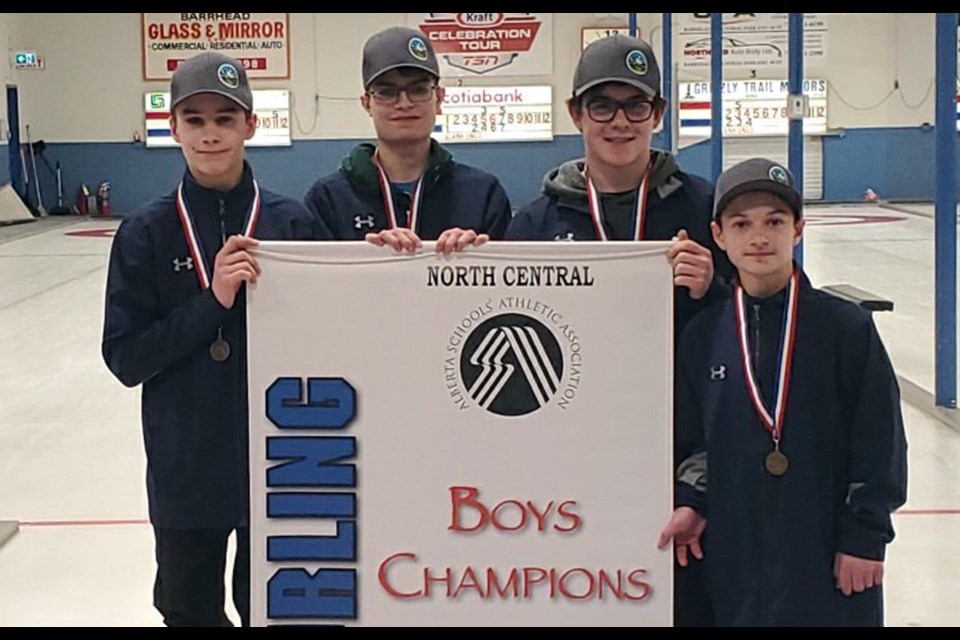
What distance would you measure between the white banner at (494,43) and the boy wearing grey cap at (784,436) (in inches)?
761

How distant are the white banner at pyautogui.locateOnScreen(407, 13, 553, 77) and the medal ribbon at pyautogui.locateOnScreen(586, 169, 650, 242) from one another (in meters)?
19.1

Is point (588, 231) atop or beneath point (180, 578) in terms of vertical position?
atop

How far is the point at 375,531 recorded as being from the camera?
8.22 ft

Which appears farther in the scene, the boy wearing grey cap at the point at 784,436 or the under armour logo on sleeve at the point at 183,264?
the under armour logo on sleeve at the point at 183,264

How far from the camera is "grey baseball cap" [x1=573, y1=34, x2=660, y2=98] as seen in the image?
252cm

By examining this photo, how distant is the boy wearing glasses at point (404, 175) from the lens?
271 cm

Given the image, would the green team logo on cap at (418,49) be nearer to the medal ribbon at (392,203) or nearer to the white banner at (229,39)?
the medal ribbon at (392,203)

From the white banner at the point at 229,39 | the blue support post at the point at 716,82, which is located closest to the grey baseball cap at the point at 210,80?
the blue support post at the point at 716,82

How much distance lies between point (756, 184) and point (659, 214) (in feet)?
0.81

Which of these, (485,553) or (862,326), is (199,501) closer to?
(485,553)
